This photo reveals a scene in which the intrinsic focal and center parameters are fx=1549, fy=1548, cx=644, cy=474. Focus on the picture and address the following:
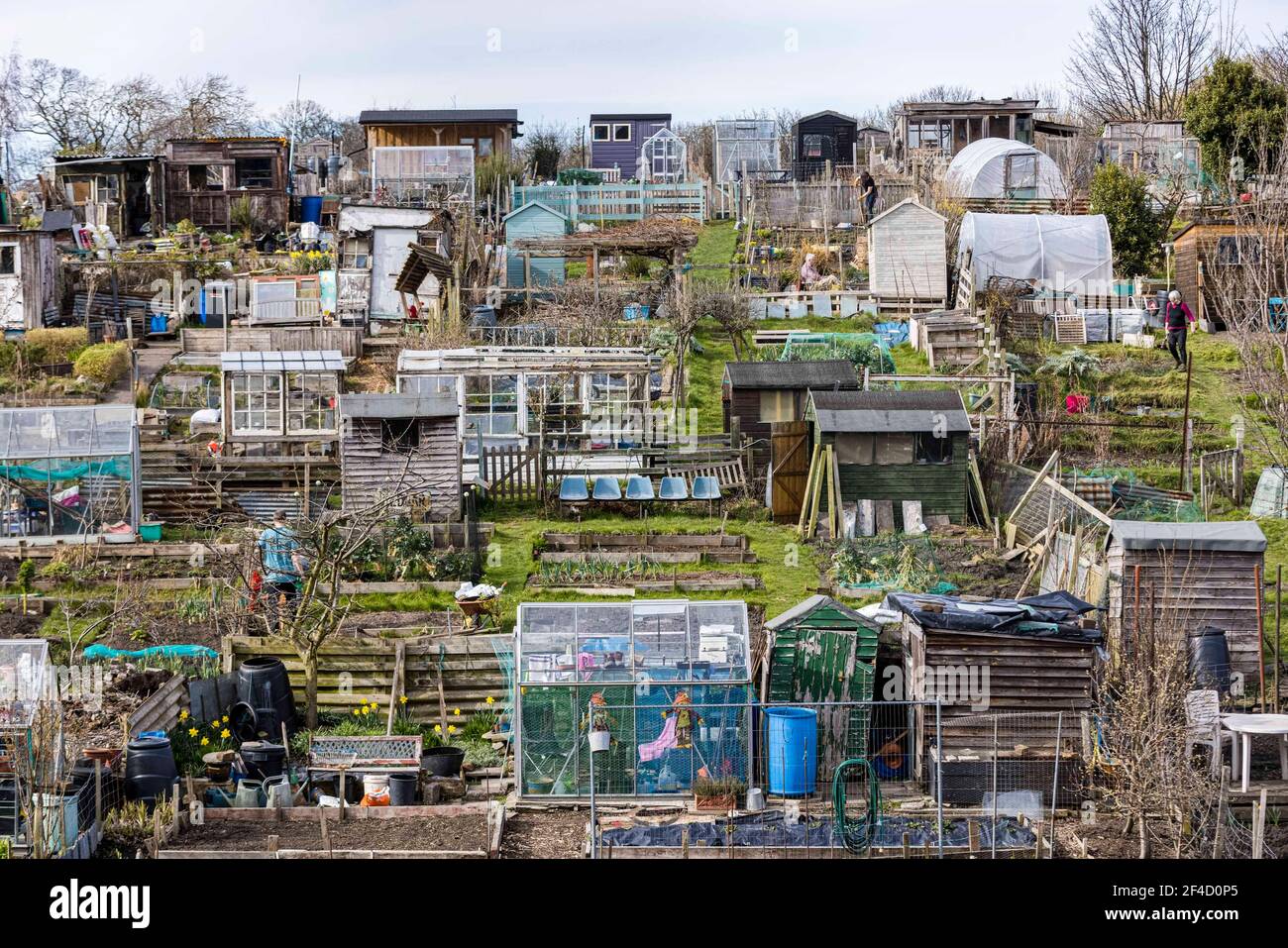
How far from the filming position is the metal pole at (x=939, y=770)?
1337 centimetres

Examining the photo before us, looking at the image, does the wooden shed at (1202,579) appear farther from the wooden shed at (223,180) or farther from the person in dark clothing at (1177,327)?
the wooden shed at (223,180)

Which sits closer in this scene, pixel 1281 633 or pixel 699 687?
pixel 699 687

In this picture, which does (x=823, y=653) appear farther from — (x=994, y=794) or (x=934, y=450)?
(x=934, y=450)

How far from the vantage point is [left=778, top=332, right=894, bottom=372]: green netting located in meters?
31.8

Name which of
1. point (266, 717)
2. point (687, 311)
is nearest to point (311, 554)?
point (266, 717)

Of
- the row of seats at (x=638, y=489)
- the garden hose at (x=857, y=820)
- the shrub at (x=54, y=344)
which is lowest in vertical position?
the garden hose at (x=857, y=820)

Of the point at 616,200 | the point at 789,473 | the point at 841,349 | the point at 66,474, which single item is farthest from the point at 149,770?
the point at 616,200

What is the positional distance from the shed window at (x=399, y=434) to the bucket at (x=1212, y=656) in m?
13.0

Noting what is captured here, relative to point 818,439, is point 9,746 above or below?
below

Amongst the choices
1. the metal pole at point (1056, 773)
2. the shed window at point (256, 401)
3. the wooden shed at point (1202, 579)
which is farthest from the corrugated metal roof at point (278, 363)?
the metal pole at point (1056, 773)

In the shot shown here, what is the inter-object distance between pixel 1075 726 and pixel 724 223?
3752 centimetres

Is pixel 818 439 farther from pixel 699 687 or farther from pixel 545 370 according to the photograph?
pixel 699 687

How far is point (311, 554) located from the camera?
18.1 meters

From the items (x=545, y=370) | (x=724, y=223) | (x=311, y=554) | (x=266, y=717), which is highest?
(x=724, y=223)
